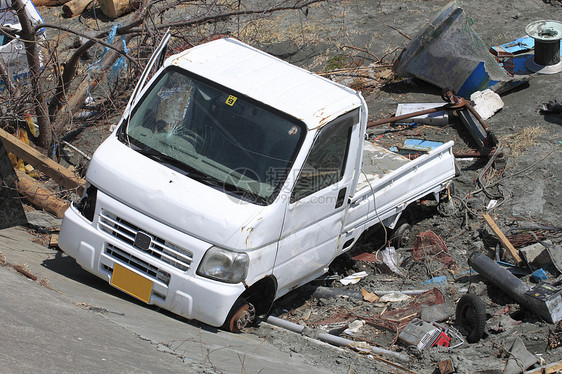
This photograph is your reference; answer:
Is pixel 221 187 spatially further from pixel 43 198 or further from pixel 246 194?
Result: pixel 43 198

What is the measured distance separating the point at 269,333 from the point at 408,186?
248 cm

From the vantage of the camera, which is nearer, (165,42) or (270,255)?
(270,255)

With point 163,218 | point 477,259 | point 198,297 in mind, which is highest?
point 163,218

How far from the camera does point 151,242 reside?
5059 millimetres

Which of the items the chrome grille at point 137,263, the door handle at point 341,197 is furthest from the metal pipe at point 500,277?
the chrome grille at point 137,263

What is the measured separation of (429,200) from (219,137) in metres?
3.67

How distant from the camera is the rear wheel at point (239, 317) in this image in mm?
→ 5297

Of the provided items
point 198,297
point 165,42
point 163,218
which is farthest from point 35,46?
point 198,297

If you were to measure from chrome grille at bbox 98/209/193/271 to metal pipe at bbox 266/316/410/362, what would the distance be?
4.41 feet

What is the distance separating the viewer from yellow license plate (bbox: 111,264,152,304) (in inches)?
202

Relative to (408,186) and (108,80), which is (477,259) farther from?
(108,80)

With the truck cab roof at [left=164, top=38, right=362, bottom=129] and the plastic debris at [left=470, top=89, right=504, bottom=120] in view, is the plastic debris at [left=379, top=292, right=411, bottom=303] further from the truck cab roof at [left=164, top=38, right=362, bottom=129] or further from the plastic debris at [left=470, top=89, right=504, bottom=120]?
the plastic debris at [left=470, top=89, right=504, bottom=120]

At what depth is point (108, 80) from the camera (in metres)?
9.47

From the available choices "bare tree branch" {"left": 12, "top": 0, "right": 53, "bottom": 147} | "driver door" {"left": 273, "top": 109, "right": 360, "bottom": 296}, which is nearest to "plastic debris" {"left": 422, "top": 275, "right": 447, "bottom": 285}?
"driver door" {"left": 273, "top": 109, "right": 360, "bottom": 296}
